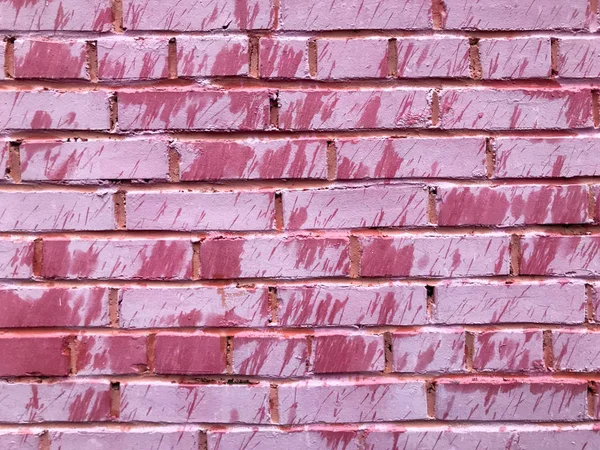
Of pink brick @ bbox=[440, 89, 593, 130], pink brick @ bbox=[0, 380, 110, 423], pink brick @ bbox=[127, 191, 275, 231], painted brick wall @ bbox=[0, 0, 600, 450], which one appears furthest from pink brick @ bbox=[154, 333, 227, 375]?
pink brick @ bbox=[440, 89, 593, 130]

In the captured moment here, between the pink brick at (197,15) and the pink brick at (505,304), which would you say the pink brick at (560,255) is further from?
the pink brick at (197,15)

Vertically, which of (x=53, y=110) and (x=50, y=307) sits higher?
(x=53, y=110)

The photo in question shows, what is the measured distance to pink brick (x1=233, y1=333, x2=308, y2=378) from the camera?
1.22m

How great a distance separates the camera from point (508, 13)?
3.99 feet

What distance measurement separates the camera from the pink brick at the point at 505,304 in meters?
1.22

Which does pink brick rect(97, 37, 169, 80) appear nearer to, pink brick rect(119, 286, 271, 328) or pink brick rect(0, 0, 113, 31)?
pink brick rect(0, 0, 113, 31)

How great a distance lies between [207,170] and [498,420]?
0.84m

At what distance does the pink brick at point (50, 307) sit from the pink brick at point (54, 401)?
5.3 inches

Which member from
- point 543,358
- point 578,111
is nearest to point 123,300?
point 543,358

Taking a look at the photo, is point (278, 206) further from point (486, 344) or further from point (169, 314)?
point (486, 344)

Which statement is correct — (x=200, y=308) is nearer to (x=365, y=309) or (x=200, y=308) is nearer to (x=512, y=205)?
(x=365, y=309)

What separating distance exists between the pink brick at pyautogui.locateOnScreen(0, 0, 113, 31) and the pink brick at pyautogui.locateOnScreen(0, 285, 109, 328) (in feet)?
1.86

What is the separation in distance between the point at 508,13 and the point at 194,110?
2.35 feet

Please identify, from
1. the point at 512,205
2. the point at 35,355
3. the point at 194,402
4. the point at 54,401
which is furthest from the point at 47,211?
the point at 512,205
